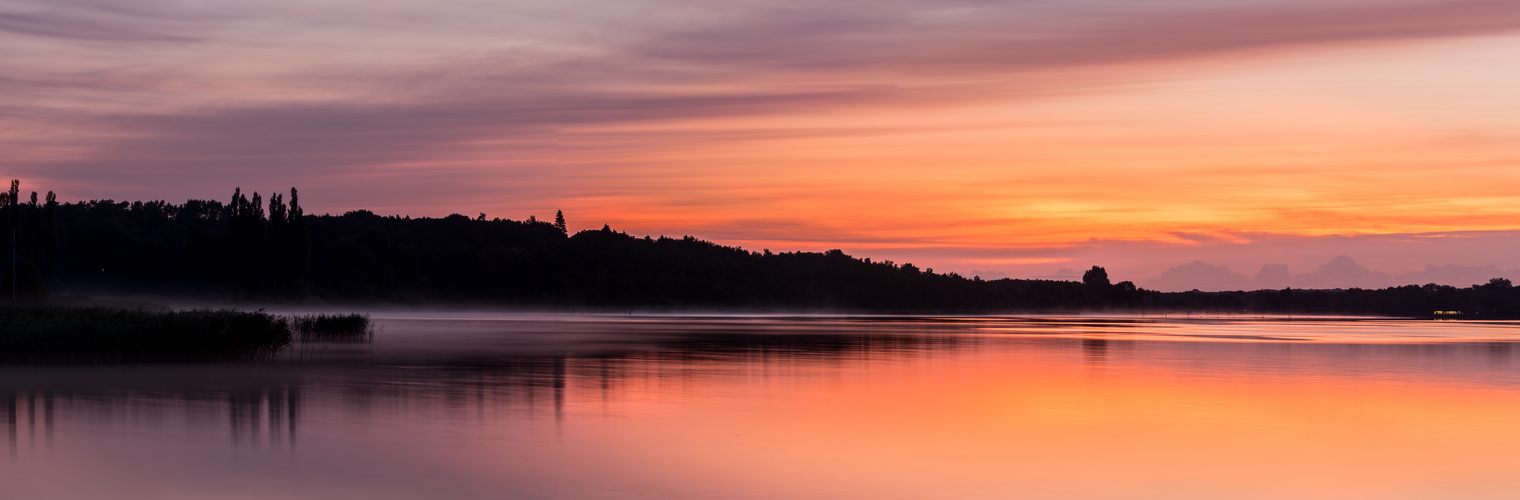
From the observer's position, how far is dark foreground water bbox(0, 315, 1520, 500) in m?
15.2

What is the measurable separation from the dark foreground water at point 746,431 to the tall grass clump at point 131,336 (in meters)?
0.97

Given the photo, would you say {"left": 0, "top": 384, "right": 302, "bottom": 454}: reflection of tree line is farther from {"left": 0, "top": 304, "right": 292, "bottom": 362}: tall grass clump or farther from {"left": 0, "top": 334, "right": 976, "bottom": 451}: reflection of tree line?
{"left": 0, "top": 304, "right": 292, "bottom": 362}: tall grass clump

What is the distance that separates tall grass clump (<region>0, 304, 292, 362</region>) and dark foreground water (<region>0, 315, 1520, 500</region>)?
97 cm

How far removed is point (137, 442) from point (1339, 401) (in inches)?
861

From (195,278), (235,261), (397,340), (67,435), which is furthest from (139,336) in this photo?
(195,278)

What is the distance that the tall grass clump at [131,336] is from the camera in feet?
104

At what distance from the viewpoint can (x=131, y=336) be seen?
109 feet

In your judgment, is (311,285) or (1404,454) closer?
(1404,454)

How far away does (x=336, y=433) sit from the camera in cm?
1927

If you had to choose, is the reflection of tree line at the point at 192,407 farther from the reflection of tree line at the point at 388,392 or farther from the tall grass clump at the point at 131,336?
the tall grass clump at the point at 131,336

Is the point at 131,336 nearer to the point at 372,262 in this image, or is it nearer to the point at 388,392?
the point at 388,392

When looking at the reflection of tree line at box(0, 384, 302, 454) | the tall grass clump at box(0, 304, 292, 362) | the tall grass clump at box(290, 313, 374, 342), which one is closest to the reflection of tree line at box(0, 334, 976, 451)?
the reflection of tree line at box(0, 384, 302, 454)

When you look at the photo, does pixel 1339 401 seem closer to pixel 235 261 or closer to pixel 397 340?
pixel 397 340

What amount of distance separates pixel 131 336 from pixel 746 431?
2011cm
